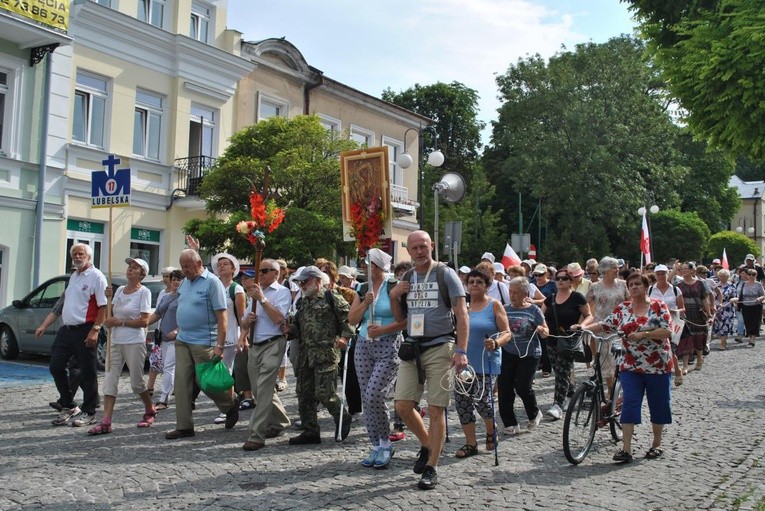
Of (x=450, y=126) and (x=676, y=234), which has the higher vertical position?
(x=450, y=126)

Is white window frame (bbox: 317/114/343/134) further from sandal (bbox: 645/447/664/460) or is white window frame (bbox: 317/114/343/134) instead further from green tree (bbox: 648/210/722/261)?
green tree (bbox: 648/210/722/261)

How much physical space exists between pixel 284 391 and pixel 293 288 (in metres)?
1.51

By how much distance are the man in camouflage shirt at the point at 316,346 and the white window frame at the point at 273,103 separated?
17965 mm

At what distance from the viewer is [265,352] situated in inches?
314

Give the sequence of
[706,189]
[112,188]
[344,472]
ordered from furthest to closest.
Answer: [706,189] < [112,188] < [344,472]

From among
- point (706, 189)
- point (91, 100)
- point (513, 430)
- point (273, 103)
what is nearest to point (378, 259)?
point (513, 430)

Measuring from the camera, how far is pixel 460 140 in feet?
183

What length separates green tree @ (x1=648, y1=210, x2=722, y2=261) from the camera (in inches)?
1821

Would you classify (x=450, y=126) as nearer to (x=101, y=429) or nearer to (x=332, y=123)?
(x=332, y=123)

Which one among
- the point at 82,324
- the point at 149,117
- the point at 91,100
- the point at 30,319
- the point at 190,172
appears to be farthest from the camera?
the point at 190,172

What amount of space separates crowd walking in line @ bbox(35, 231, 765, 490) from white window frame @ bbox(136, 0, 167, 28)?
528 inches

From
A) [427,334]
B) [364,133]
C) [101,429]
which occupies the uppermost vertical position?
[364,133]

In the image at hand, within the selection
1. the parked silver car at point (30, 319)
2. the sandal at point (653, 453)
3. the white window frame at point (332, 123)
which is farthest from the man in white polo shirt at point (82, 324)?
the white window frame at point (332, 123)

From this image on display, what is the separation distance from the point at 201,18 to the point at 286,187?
316 inches
